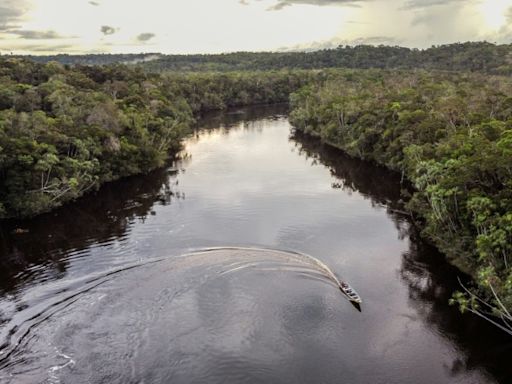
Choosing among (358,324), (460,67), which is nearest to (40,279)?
(358,324)

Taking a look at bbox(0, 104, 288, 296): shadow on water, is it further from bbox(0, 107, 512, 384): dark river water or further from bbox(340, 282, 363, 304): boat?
bbox(340, 282, 363, 304): boat

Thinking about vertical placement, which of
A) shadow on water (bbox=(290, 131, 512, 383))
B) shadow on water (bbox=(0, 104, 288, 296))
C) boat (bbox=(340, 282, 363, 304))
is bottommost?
shadow on water (bbox=(0, 104, 288, 296))

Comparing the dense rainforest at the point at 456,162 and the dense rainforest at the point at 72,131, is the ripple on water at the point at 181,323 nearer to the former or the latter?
the dense rainforest at the point at 456,162

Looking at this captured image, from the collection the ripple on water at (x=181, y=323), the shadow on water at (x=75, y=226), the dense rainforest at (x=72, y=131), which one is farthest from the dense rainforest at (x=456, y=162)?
the dense rainforest at (x=72, y=131)

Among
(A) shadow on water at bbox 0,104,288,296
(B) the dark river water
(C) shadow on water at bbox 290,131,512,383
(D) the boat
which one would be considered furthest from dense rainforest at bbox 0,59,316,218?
(C) shadow on water at bbox 290,131,512,383

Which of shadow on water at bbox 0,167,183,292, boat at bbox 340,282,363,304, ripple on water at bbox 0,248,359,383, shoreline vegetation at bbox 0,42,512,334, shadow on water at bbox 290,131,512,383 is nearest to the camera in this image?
ripple on water at bbox 0,248,359,383

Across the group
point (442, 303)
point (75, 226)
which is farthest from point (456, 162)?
point (75, 226)

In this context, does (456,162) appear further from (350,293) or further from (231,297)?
(231,297)
